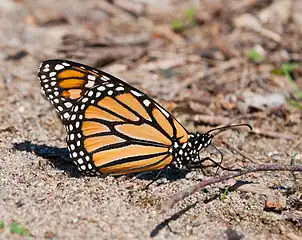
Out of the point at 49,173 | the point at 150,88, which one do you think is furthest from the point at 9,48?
the point at 49,173

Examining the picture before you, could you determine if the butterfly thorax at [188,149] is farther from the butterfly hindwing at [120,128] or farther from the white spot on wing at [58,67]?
the white spot on wing at [58,67]

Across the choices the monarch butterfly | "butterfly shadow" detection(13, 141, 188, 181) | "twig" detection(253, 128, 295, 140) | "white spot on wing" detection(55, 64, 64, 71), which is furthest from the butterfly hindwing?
"twig" detection(253, 128, 295, 140)

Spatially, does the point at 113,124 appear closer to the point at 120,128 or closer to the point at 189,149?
the point at 120,128

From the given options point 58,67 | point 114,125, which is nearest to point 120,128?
point 114,125

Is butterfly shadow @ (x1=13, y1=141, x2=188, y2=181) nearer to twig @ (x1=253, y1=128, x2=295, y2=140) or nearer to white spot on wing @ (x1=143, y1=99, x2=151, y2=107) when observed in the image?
white spot on wing @ (x1=143, y1=99, x2=151, y2=107)

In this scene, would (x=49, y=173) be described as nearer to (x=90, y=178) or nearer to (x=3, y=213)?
(x=90, y=178)

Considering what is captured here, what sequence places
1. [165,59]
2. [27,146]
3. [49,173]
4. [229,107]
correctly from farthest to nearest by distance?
1. [165,59]
2. [229,107]
3. [27,146]
4. [49,173]

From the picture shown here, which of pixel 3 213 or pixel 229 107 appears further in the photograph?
pixel 229 107
